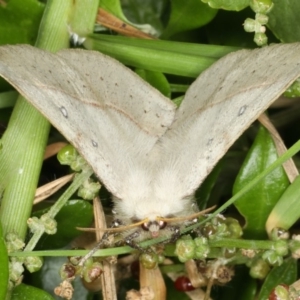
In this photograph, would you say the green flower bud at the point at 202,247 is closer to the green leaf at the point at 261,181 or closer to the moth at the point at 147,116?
the moth at the point at 147,116

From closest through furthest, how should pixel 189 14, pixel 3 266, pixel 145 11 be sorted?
pixel 3 266 → pixel 189 14 → pixel 145 11

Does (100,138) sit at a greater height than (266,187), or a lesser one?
greater

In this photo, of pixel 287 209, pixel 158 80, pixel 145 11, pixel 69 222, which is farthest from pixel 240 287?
pixel 145 11

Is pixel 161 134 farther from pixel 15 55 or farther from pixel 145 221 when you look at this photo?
pixel 15 55

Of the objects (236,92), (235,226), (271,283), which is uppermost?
(236,92)

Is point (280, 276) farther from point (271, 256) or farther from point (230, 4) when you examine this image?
point (230, 4)

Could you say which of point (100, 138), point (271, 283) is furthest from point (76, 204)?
point (271, 283)
